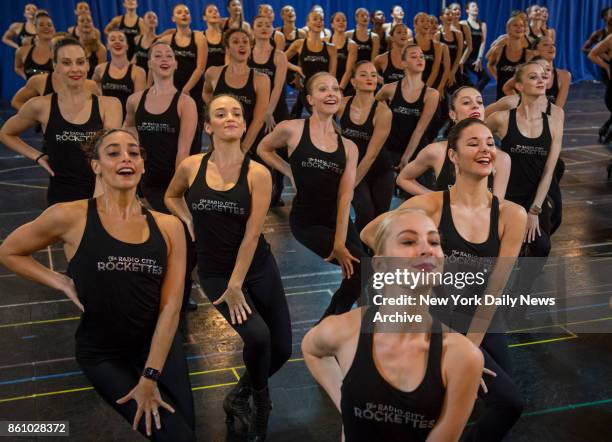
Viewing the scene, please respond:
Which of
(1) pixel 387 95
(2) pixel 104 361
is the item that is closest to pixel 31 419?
(2) pixel 104 361

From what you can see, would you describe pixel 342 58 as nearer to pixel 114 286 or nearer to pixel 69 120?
pixel 69 120

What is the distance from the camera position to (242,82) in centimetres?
695

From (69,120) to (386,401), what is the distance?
3276mm

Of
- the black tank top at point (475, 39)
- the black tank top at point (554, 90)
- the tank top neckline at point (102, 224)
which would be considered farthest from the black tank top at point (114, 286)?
the black tank top at point (475, 39)

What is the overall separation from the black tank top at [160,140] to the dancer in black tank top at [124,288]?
2038mm

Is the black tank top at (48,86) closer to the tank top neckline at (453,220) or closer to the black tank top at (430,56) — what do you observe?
the tank top neckline at (453,220)

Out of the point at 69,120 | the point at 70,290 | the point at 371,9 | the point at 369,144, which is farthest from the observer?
the point at 371,9

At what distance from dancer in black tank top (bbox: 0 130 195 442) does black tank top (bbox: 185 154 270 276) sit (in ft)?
2.01

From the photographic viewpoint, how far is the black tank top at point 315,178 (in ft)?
15.7

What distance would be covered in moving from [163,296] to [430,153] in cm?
201

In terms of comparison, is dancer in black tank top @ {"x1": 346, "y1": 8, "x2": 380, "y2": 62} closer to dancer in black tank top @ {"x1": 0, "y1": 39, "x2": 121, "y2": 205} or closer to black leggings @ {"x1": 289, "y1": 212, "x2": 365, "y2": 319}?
dancer in black tank top @ {"x1": 0, "y1": 39, "x2": 121, "y2": 205}

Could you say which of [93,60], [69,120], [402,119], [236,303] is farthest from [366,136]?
[93,60]

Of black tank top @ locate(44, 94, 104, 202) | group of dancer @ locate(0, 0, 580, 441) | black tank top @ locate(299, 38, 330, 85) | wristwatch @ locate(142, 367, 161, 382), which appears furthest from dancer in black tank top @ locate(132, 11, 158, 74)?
wristwatch @ locate(142, 367, 161, 382)

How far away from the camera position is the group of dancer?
259cm
